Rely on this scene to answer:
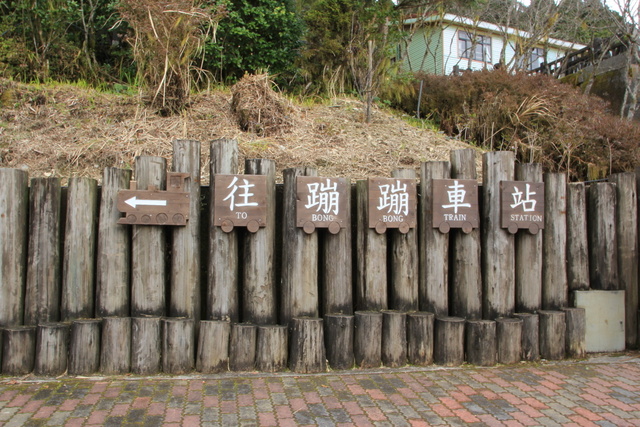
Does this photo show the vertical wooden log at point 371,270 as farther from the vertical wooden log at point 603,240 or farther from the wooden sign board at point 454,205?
the vertical wooden log at point 603,240

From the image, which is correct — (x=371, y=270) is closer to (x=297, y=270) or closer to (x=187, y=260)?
(x=297, y=270)

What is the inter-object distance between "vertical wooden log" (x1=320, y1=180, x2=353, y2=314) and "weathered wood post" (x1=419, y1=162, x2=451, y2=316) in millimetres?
673

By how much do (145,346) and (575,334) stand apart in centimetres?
371

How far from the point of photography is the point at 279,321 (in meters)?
4.18

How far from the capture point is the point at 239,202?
403 cm

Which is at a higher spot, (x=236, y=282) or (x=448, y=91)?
(x=448, y=91)

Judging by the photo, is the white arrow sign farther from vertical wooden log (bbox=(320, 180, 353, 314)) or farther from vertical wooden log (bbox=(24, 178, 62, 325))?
vertical wooden log (bbox=(320, 180, 353, 314))

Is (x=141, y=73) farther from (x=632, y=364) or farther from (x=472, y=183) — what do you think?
(x=632, y=364)

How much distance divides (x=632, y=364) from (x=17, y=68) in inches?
381

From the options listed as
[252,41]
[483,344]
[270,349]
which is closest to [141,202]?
[270,349]

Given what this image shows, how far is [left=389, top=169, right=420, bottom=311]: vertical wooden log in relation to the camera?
4262 millimetres

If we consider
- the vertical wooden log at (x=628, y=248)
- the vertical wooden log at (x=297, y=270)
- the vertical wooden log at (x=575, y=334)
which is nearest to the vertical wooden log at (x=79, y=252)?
the vertical wooden log at (x=297, y=270)

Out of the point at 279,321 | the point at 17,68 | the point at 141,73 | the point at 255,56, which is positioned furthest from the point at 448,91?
the point at 17,68

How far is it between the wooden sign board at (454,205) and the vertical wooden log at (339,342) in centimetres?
118
